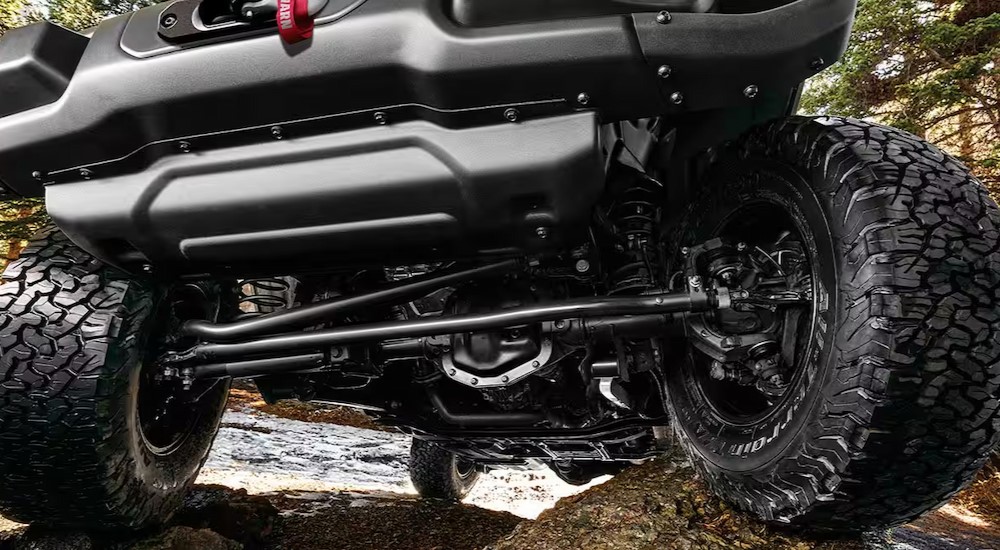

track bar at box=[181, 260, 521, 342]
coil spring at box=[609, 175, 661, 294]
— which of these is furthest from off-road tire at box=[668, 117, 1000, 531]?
track bar at box=[181, 260, 521, 342]

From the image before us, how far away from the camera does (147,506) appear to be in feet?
6.94

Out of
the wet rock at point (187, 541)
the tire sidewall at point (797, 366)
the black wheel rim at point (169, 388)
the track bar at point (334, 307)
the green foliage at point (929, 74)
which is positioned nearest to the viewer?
the tire sidewall at point (797, 366)

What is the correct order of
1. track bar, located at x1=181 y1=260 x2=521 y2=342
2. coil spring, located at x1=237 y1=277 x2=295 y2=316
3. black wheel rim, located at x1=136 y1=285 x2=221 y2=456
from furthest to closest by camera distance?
coil spring, located at x1=237 y1=277 x2=295 y2=316 → black wheel rim, located at x1=136 y1=285 x2=221 y2=456 → track bar, located at x1=181 y1=260 x2=521 y2=342

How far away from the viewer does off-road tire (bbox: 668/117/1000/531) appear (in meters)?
1.21

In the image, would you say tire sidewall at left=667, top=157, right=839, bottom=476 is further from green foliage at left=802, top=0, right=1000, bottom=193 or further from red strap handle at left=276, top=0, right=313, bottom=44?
green foliage at left=802, top=0, right=1000, bottom=193

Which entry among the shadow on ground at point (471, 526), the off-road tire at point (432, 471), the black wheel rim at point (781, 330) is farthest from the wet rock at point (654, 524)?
the off-road tire at point (432, 471)

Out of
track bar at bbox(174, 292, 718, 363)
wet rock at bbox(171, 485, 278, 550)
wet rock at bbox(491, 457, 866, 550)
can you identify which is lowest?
wet rock at bbox(171, 485, 278, 550)

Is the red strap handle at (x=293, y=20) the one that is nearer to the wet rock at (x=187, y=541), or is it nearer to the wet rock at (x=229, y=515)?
the wet rock at (x=187, y=541)

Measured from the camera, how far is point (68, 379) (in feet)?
5.77

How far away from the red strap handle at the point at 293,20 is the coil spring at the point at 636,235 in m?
0.95

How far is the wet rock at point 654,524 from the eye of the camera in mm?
1553

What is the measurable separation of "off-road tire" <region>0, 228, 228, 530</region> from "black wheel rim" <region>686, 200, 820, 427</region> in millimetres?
1711

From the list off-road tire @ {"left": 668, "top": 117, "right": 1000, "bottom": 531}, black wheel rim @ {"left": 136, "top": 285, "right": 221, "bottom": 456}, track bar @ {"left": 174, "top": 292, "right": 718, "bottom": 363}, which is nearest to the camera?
off-road tire @ {"left": 668, "top": 117, "right": 1000, "bottom": 531}

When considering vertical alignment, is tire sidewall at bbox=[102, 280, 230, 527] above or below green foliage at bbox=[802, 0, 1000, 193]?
below
